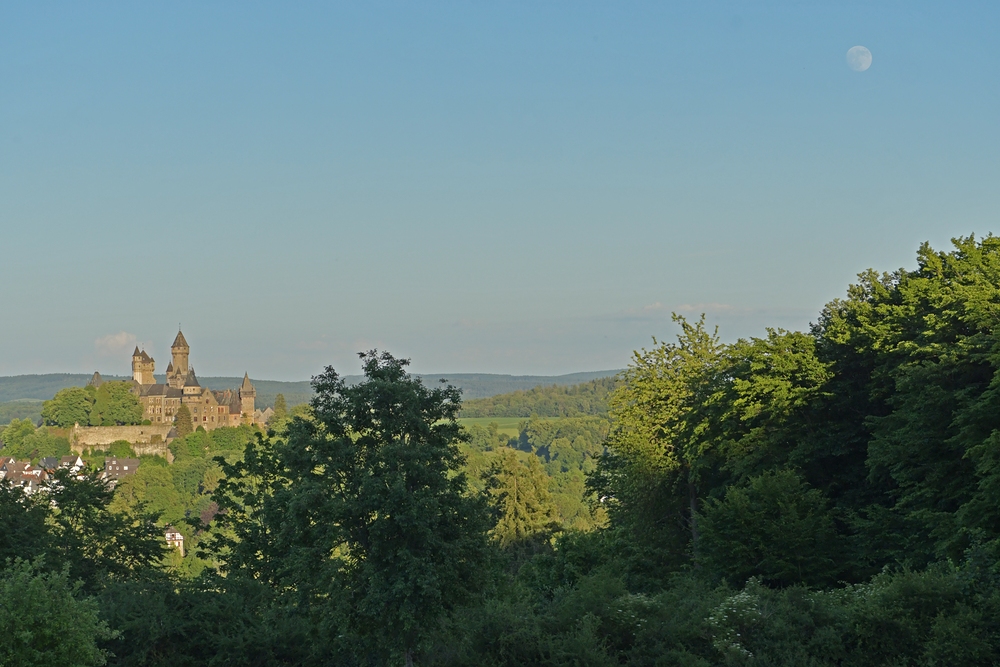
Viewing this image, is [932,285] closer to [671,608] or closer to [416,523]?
[671,608]

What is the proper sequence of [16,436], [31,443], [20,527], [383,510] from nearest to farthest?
[383,510] → [20,527] → [31,443] → [16,436]

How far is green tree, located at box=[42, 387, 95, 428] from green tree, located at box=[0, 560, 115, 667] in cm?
17548

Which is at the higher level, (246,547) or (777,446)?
(777,446)

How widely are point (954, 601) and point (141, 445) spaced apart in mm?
171847

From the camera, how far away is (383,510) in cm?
1761

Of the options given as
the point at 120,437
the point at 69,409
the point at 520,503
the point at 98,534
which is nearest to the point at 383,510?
the point at 98,534

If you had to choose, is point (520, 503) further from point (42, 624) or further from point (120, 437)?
point (120, 437)

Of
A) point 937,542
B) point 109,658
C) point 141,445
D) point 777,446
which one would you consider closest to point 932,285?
point 777,446

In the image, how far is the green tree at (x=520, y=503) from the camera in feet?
213

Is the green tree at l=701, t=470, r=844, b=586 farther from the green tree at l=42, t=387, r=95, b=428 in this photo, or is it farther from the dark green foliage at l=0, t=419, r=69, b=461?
the green tree at l=42, t=387, r=95, b=428

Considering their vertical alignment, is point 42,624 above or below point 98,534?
above

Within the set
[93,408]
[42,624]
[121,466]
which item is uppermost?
[93,408]

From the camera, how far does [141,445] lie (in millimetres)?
176250

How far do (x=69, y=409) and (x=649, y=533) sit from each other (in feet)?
528
